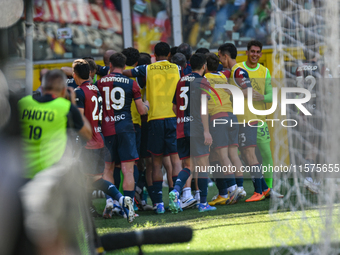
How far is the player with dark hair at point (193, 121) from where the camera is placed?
5.39 meters

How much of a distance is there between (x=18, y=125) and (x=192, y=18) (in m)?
7.34

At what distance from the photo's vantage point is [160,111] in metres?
5.64

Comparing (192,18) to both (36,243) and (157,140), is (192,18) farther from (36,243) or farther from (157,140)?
(36,243)

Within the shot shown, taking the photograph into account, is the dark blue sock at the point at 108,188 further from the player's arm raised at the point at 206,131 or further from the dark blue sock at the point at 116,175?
→ the player's arm raised at the point at 206,131

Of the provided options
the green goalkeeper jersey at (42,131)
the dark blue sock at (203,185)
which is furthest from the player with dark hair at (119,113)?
the green goalkeeper jersey at (42,131)

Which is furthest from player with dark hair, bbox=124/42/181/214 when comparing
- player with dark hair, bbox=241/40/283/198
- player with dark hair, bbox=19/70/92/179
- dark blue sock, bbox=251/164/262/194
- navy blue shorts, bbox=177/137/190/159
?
player with dark hair, bbox=19/70/92/179

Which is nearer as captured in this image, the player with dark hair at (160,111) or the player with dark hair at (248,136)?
the player with dark hair at (160,111)

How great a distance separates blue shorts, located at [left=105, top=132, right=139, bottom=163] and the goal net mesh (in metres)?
2.25

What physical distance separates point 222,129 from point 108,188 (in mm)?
1799

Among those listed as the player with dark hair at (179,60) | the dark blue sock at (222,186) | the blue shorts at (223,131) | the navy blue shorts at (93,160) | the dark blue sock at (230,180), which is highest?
the player with dark hair at (179,60)

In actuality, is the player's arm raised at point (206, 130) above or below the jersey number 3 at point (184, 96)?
below

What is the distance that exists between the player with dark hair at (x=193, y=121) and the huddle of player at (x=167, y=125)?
12mm

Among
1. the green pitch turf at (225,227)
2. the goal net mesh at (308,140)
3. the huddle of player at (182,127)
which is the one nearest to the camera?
the goal net mesh at (308,140)

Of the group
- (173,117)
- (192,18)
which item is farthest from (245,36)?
(173,117)
